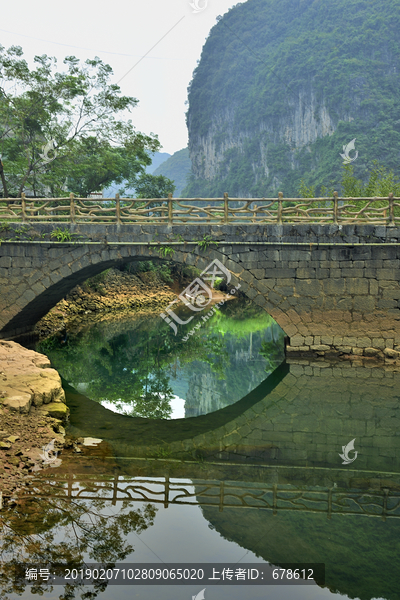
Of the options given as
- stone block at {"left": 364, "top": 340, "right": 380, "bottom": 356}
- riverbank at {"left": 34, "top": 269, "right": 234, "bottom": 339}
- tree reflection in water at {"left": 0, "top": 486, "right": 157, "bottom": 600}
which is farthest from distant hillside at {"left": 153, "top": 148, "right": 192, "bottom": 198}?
tree reflection in water at {"left": 0, "top": 486, "right": 157, "bottom": 600}

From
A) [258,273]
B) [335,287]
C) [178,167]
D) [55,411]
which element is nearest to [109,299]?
[258,273]

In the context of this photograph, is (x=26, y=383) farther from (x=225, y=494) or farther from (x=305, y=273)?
(x=305, y=273)

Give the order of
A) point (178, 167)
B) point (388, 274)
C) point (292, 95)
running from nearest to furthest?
point (388, 274)
point (292, 95)
point (178, 167)

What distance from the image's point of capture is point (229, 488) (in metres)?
6.46

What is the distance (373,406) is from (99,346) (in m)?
9.29

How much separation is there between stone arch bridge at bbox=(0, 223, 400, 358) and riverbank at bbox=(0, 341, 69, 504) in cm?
473

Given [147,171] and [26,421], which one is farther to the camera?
[147,171]

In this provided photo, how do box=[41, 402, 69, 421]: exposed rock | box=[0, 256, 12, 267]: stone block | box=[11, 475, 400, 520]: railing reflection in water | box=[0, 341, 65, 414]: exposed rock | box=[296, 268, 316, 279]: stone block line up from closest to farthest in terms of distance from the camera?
box=[11, 475, 400, 520]: railing reflection in water
box=[0, 341, 65, 414]: exposed rock
box=[41, 402, 69, 421]: exposed rock
box=[296, 268, 316, 279]: stone block
box=[0, 256, 12, 267]: stone block

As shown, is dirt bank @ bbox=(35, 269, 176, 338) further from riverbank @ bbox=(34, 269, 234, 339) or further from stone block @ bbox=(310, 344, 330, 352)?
stone block @ bbox=(310, 344, 330, 352)

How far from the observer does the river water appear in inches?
186

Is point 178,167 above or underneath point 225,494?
above

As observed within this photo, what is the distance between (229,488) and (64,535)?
2198mm

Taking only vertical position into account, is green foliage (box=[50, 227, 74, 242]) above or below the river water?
above

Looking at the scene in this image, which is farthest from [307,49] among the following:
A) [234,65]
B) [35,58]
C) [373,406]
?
[373,406]
